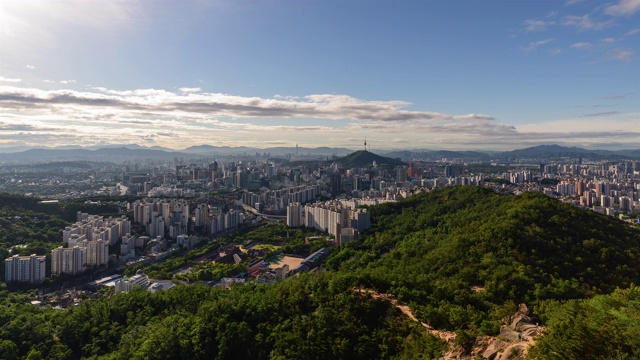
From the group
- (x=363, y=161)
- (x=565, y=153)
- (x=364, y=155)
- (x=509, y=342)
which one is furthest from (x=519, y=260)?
(x=565, y=153)

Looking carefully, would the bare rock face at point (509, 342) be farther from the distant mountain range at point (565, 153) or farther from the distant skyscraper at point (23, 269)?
the distant mountain range at point (565, 153)

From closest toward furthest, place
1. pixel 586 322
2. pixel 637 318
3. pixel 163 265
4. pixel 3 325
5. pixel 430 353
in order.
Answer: pixel 637 318
pixel 586 322
pixel 430 353
pixel 3 325
pixel 163 265

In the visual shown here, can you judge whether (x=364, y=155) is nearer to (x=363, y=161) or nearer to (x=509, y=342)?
(x=363, y=161)

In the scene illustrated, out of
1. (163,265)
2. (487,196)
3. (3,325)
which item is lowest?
(163,265)

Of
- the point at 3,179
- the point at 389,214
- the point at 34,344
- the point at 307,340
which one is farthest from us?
the point at 3,179

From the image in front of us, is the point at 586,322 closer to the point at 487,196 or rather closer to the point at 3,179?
the point at 487,196

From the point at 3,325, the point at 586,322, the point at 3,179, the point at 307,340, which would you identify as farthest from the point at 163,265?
the point at 3,179

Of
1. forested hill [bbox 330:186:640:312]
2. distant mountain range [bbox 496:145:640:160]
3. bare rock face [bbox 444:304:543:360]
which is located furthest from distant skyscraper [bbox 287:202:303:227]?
distant mountain range [bbox 496:145:640:160]

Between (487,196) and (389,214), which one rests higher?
(487,196)
